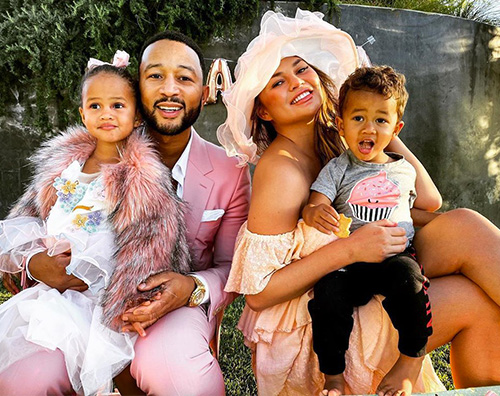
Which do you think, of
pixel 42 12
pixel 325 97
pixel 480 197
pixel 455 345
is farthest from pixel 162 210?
pixel 480 197

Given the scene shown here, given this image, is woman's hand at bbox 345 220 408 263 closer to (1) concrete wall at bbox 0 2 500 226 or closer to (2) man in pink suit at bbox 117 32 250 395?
(2) man in pink suit at bbox 117 32 250 395

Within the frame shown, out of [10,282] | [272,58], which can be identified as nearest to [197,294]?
[10,282]

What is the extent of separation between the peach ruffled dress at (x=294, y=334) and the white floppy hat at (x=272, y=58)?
453 millimetres

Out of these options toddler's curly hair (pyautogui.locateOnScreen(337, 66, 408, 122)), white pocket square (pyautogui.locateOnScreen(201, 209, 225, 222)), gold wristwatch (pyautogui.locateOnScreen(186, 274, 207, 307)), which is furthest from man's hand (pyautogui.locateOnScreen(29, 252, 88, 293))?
toddler's curly hair (pyautogui.locateOnScreen(337, 66, 408, 122))

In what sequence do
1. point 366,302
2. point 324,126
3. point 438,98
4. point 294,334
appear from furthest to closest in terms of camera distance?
1. point 438,98
2. point 324,126
3. point 294,334
4. point 366,302

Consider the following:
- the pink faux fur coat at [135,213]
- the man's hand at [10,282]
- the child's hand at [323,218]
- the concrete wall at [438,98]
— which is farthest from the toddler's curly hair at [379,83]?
the concrete wall at [438,98]

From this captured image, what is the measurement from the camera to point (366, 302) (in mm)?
2051

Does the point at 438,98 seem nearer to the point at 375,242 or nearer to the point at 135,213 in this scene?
the point at 375,242

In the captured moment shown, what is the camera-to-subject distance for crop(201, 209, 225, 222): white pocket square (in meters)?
2.49

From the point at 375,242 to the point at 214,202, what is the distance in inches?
33.6

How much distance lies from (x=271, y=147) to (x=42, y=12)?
3797 mm

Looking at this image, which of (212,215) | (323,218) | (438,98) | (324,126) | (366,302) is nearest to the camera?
(323,218)

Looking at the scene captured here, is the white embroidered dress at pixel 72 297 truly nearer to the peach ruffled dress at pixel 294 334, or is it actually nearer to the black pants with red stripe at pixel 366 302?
the peach ruffled dress at pixel 294 334

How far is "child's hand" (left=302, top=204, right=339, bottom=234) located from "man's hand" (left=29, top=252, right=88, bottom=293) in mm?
1019
